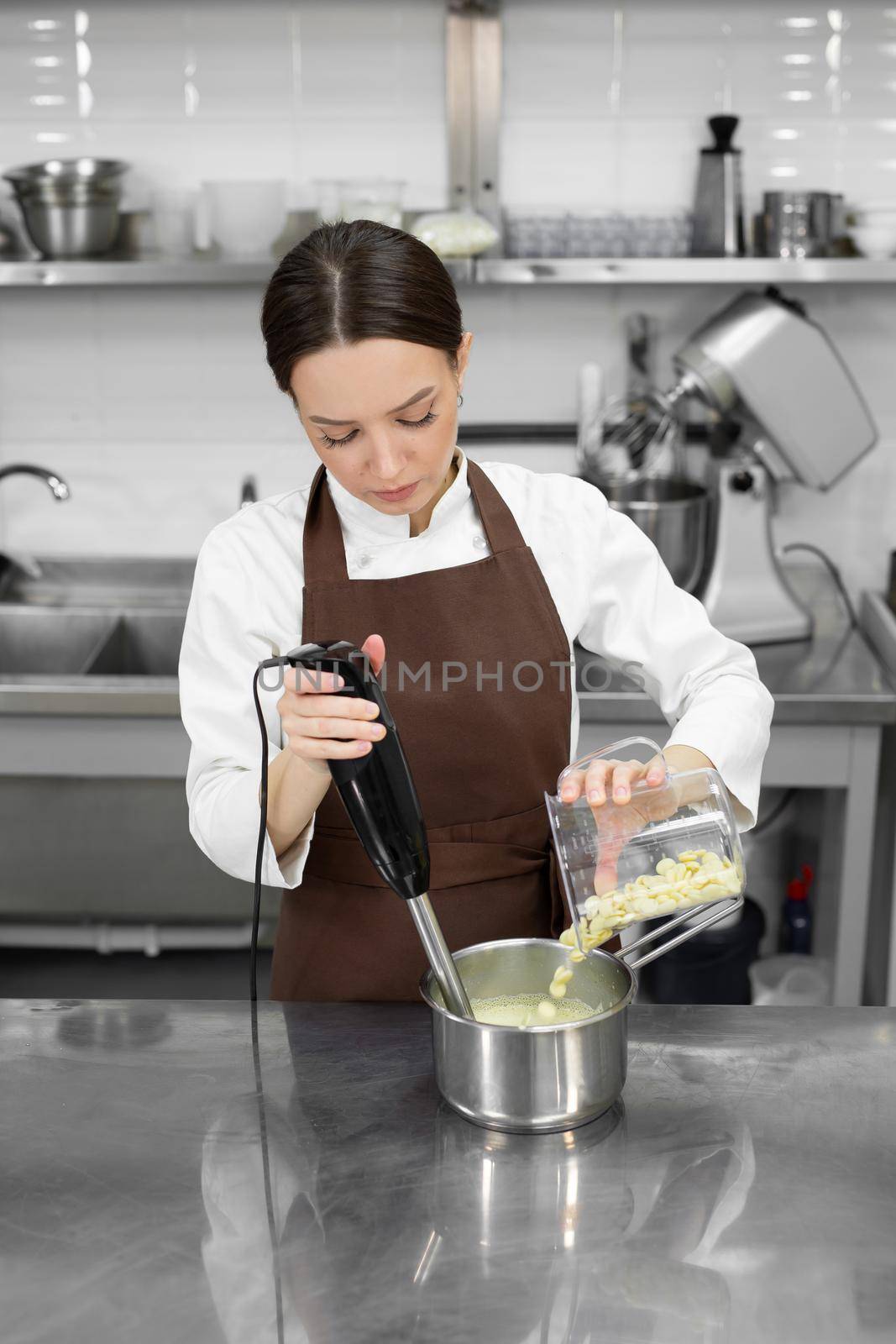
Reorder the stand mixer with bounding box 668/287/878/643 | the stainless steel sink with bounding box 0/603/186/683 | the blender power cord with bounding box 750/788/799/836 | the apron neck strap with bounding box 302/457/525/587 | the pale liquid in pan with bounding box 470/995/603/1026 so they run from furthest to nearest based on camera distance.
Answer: the blender power cord with bounding box 750/788/799/836 → the stainless steel sink with bounding box 0/603/186/683 → the stand mixer with bounding box 668/287/878/643 → the apron neck strap with bounding box 302/457/525/587 → the pale liquid in pan with bounding box 470/995/603/1026

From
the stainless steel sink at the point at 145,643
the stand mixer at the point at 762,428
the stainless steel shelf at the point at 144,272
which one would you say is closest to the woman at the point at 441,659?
the stand mixer at the point at 762,428

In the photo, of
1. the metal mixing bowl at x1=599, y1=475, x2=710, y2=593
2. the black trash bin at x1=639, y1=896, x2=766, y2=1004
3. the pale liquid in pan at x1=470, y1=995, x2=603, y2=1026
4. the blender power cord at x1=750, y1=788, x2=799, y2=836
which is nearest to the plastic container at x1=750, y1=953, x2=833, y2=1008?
the black trash bin at x1=639, y1=896, x2=766, y2=1004

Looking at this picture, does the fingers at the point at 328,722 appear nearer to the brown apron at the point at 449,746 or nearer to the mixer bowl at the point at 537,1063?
the mixer bowl at the point at 537,1063

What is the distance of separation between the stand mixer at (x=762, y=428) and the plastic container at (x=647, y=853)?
5.00ft

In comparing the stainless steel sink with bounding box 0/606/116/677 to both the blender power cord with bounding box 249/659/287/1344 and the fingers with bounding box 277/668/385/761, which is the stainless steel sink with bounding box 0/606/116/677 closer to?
the blender power cord with bounding box 249/659/287/1344

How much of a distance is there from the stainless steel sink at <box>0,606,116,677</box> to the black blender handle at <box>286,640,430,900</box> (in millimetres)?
1907

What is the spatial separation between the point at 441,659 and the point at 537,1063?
53 centimetres

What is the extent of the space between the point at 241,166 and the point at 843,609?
1.61 meters

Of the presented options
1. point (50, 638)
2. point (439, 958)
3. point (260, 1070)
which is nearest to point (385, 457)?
point (439, 958)

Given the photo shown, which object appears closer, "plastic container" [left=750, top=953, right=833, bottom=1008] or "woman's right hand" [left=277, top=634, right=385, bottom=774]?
"woman's right hand" [left=277, top=634, right=385, bottom=774]

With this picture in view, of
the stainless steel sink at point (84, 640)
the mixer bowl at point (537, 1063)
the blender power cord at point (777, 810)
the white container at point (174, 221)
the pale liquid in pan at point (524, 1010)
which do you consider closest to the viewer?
the mixer bowl at point (537, 1063)

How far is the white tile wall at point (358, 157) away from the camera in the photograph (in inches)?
106

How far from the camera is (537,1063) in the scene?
1.04 metres

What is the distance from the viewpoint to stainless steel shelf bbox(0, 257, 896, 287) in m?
2.51
